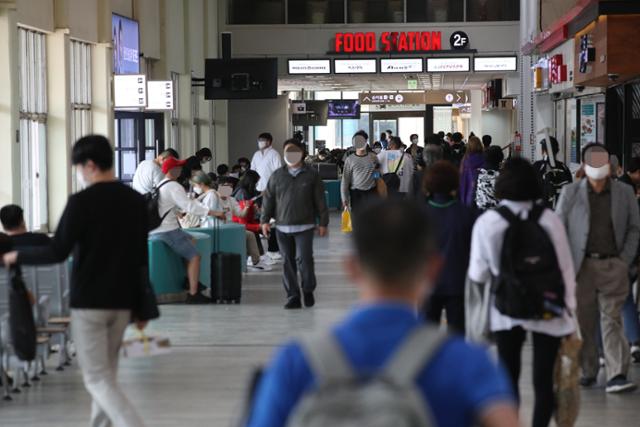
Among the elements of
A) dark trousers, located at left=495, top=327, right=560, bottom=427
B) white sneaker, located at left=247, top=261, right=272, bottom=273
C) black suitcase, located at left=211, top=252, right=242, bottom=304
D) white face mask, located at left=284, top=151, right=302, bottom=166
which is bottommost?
white sneaker, located at left=247, top=261, right=272, bottom=273

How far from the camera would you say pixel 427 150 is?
15.9 m

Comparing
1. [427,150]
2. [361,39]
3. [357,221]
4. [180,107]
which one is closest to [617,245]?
[357,221]

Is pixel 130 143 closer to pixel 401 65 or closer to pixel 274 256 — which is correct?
pixel 274 256

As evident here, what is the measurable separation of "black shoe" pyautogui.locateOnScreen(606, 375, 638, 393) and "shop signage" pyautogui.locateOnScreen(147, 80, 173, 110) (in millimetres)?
16556

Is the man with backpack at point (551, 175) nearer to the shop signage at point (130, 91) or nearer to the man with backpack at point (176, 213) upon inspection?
the man with backpack at point (176, 213)

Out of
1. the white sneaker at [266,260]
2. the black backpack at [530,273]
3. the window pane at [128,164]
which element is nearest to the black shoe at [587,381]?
the black backpack at [530,273]

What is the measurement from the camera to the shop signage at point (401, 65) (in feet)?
113

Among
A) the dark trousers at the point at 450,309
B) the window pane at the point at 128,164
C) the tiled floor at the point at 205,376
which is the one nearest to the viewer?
the dark trousers at the point at 450,309

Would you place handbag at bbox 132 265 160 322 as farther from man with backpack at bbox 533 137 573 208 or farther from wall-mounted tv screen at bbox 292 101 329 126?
wall-mounted tv screen at bbox 292 101 329 126

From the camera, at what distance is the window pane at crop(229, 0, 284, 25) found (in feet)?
112

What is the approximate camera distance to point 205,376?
9.56m

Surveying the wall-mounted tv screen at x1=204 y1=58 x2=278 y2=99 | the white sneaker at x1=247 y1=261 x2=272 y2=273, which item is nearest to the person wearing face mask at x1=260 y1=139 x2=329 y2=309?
the white sneaker at x1=247 y1=261 x2=272 y2=273

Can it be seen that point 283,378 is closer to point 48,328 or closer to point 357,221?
point 357,221

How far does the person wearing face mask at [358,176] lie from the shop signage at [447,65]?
15.2 metres
